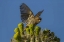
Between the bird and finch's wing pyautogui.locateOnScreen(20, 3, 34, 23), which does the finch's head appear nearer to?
the bird

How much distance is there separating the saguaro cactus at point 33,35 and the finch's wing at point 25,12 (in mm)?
918

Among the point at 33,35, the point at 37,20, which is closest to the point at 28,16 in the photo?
the point at 37,20

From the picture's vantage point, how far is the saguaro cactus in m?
9.01

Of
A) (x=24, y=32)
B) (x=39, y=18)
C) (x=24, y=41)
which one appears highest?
(x=39, y=18)

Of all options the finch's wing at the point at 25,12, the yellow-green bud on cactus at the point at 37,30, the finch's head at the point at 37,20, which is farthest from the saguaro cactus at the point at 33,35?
the finch's wing at the point at 25,12

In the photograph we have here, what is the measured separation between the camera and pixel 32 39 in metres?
9.02

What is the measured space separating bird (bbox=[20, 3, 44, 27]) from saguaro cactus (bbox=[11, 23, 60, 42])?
66 centimetres

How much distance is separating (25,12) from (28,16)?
10.4 inches

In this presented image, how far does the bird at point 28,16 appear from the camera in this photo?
34.1ft

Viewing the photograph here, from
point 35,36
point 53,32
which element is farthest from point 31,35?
point 53,32

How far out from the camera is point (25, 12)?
10703 millimetres

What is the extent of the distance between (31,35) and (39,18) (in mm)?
1355

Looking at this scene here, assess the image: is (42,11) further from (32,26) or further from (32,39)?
(32,39)

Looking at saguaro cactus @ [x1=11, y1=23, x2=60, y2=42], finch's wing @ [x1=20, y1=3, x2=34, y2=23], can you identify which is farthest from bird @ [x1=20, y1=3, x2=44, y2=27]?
saguaro cactus @ [x1=11, y1=23, x2=60, y2=42]
